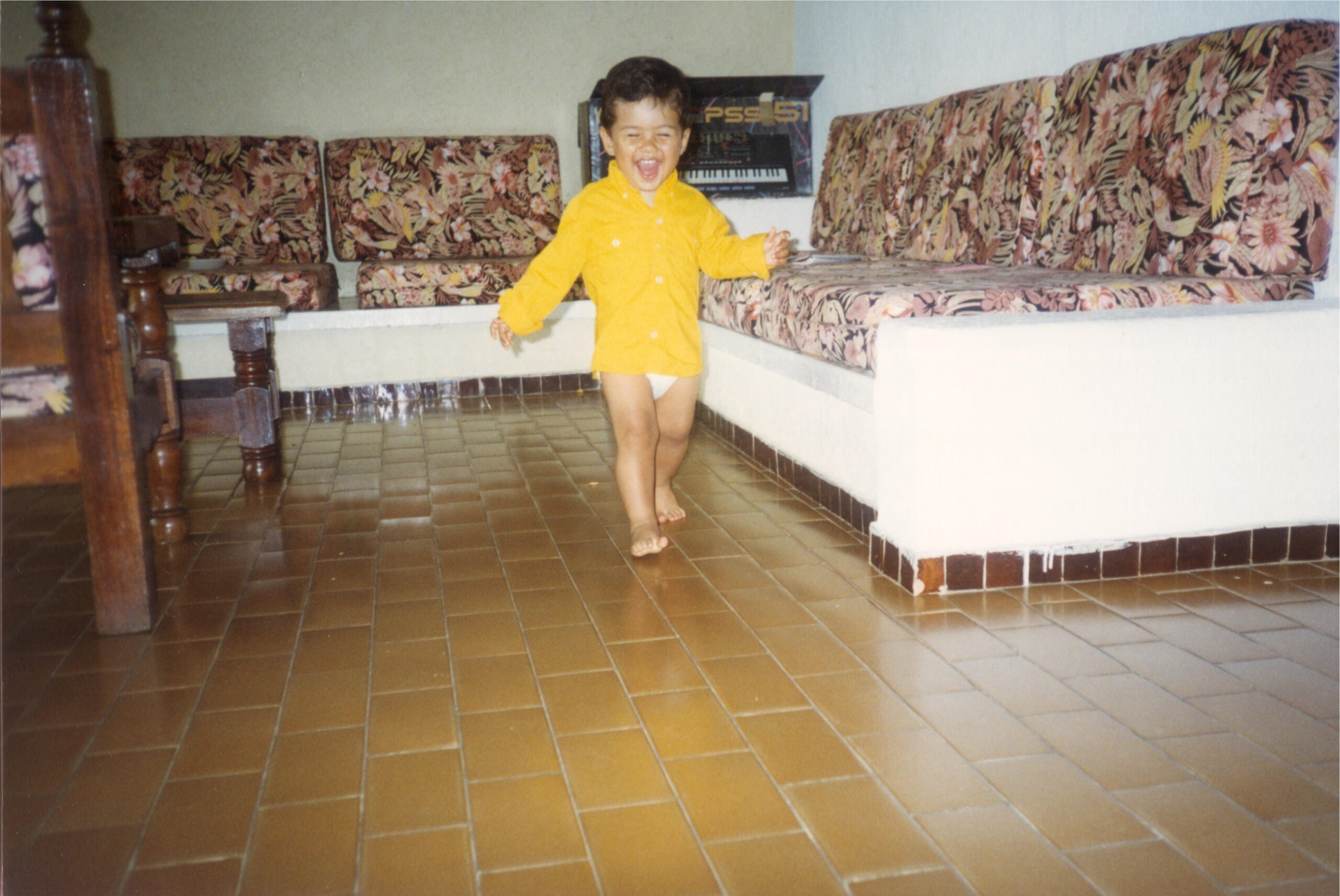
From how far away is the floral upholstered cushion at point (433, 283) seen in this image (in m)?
4.23

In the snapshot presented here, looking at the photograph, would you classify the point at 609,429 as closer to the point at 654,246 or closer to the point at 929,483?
the point at 654,246

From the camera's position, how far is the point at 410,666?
5.86 feet

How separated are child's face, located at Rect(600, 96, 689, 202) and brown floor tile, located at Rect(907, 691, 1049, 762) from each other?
4.24ft

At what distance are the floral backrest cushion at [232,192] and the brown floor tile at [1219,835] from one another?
426 cm

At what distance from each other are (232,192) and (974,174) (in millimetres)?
3190

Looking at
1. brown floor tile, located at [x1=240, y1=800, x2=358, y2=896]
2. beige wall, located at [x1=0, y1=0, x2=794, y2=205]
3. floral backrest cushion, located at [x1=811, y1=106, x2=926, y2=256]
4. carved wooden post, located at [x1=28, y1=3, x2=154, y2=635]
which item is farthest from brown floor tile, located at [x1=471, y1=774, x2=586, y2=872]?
beige wall, located at [x1=0, y1=0, x2=794, y2=205]

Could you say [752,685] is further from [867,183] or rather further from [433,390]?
[433,390]

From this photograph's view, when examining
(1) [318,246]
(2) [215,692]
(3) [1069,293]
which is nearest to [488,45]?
(1) [318,246]

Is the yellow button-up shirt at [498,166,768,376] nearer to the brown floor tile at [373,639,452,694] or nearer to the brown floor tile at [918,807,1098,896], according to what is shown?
the brown floor tile at [373,639,452,694]

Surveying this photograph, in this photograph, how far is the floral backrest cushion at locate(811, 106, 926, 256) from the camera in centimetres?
363

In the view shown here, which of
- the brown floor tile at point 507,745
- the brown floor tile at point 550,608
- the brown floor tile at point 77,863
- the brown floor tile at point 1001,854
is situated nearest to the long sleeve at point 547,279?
the brown floor tile at point 550,608

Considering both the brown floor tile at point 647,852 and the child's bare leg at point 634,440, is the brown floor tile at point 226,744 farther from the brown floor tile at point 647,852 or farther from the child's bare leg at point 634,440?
the child's bare leg at point 634,440

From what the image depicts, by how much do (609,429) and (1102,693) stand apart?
237 centimetres

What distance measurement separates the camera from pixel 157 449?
2600 mm
